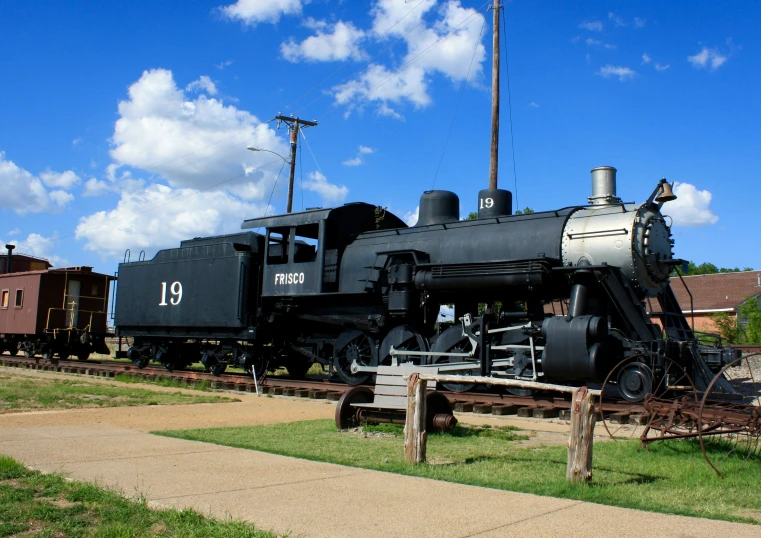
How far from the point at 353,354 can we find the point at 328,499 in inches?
389

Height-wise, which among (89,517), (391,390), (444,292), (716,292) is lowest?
(89,517)

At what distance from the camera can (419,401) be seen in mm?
6688

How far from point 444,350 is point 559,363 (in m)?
3.05

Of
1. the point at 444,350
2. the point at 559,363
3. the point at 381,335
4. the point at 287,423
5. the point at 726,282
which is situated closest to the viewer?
the point at 287,423

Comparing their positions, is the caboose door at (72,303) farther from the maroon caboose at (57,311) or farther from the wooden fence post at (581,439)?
the wooden fence post at (581,439)

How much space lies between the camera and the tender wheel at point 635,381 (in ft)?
34.1

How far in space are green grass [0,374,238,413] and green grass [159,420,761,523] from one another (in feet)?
11.8

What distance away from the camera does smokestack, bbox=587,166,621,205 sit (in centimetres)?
1260

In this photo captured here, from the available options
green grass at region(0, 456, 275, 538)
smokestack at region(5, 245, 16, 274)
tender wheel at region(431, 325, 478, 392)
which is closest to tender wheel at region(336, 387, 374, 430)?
green grass at region(0, 456, 275, 538)

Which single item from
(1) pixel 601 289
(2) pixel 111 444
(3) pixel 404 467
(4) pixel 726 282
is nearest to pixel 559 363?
(1) pixel 601 289

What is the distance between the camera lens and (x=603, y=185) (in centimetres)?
1268

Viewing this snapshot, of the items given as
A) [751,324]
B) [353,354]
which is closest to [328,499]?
[353,354]

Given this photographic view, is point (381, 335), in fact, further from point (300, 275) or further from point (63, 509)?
point (63, 509)

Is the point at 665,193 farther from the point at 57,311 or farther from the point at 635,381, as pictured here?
the point at 57,311
